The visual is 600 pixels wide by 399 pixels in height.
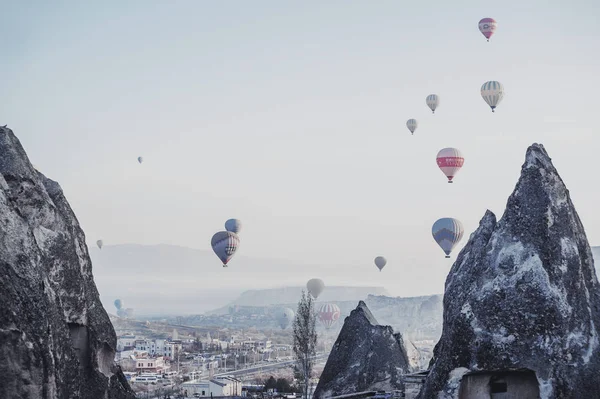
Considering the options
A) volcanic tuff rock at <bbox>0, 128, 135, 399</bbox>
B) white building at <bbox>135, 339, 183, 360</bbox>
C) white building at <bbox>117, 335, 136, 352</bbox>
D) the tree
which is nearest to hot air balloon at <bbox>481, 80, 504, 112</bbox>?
the tree

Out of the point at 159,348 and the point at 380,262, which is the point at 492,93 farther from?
the point at 159,348

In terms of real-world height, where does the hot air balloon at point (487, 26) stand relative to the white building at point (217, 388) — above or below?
above

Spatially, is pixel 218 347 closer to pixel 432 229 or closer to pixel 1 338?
pixel 432 229

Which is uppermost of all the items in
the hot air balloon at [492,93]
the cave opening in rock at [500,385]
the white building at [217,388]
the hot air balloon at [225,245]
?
the hot air balloon at [492,93]

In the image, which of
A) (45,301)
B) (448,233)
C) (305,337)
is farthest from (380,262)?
(45,301)

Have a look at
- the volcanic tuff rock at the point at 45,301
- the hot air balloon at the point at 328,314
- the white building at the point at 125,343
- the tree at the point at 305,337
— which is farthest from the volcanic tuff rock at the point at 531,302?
the white building at the point at 125,343

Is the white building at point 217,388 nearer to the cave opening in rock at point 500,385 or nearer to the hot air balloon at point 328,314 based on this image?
the hot air balloon at point 328,314
